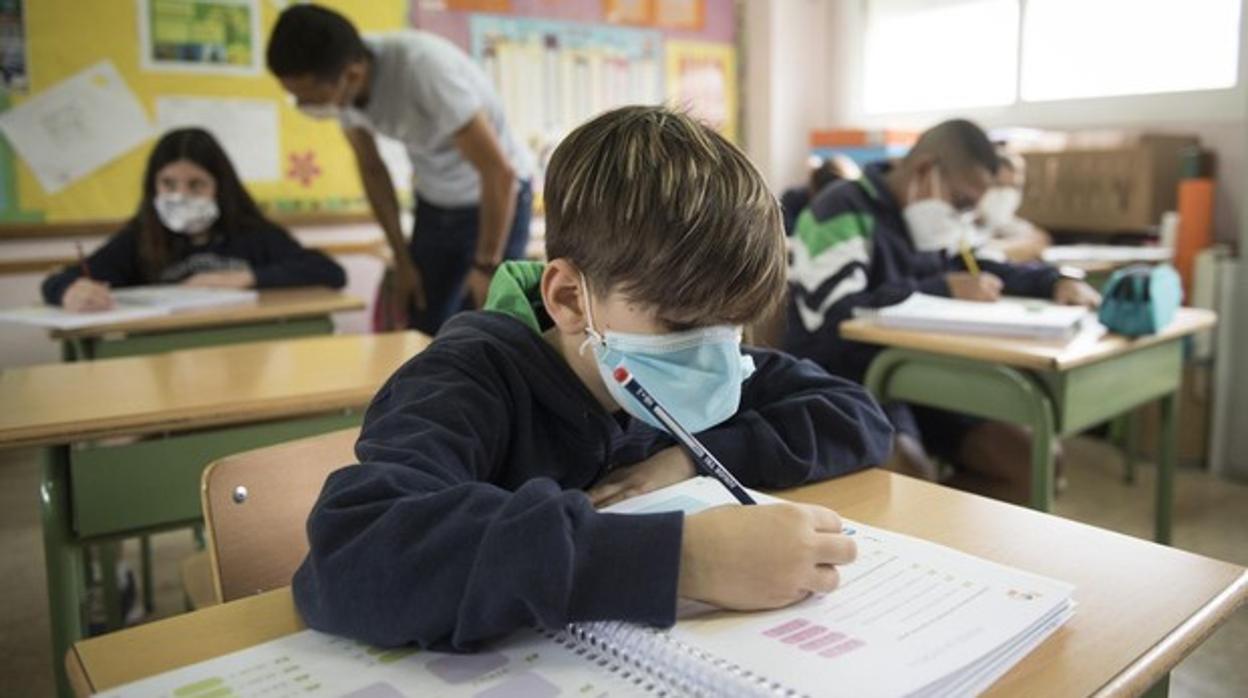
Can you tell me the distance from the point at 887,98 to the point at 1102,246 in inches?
61.6

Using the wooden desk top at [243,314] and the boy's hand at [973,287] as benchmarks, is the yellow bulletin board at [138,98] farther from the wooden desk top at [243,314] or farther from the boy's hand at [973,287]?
the boy's hand at [973,287]

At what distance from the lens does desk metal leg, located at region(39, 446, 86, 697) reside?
138 centimetres

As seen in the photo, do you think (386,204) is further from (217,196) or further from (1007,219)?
(1007,219)

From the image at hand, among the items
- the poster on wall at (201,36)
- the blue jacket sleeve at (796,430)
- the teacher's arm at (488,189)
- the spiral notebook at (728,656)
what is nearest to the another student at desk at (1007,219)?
the teacher's arm at (488,189)

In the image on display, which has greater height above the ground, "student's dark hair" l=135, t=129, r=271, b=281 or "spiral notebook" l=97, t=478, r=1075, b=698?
"student's dark hair" l=135, t=129, r=271, b=281

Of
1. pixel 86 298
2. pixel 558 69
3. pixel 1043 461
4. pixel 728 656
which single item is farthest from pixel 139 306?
pixel 558 69

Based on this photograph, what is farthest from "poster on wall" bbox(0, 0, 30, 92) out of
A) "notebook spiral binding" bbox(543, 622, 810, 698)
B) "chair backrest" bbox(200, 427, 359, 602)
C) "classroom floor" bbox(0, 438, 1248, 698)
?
"notebook spiral binding" bbox(543, 622, 810, 698)

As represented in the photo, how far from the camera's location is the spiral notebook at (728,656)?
1.99ft

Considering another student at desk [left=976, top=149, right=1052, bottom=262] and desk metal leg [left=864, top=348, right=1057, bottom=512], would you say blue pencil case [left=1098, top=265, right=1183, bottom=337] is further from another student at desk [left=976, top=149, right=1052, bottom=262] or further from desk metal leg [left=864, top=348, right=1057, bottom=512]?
another student at desk [left=976, top=149, right=1052, bottom=262]

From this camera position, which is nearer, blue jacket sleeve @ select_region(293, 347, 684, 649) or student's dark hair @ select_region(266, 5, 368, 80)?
blue jacket sleeve @ select_region(293, 347, 684, 649)

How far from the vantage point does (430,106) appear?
8.21ft

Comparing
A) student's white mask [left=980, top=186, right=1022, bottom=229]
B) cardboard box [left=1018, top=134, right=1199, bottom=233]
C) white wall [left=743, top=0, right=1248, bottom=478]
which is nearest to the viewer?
student's white mask [left=980, top=186, right=1022, bottom=229]

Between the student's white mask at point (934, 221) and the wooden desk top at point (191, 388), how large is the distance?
1.23m

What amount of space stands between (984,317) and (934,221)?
17.8 inches
